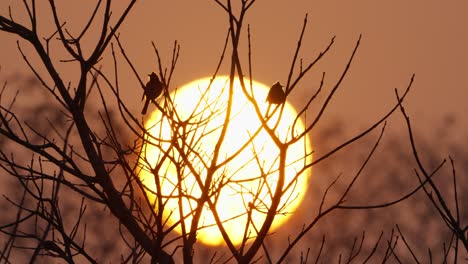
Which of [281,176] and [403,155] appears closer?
[281,176]

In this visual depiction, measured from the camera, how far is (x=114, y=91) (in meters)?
5.54

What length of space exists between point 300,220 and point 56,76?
74.9ft

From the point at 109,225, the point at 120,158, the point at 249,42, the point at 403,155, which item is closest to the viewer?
the point at 249,42

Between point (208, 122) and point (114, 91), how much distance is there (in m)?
1.12

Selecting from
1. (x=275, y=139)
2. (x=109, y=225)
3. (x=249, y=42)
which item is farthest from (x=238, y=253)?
(x=109, y=225)

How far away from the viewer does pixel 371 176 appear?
33.0 meters

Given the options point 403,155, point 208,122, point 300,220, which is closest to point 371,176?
point 403,155

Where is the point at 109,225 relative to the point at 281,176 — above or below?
above

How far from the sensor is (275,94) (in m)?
6.38

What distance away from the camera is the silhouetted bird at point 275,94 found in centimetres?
621

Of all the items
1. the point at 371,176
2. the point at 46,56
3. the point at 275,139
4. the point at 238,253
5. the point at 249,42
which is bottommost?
the point at 238,253

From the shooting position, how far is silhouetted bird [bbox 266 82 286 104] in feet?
20.4

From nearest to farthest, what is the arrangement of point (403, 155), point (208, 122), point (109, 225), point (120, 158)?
point (120, 158), point (208, 122), point (109, 225), point (403, 155)

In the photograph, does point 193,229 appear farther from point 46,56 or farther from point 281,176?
point 46,56
